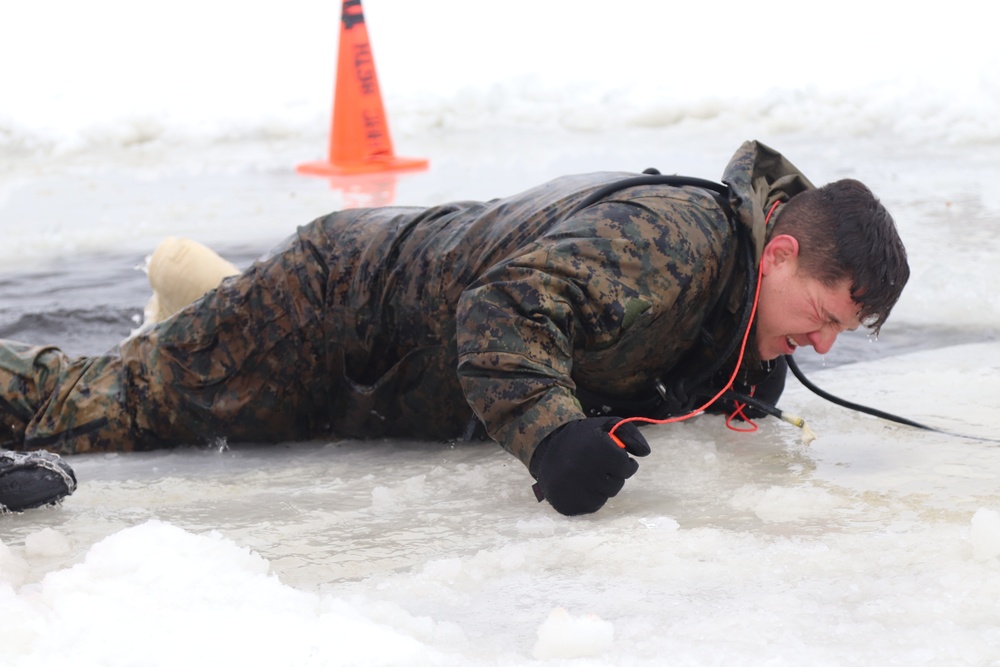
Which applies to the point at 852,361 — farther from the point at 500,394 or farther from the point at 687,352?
the point at 500,394

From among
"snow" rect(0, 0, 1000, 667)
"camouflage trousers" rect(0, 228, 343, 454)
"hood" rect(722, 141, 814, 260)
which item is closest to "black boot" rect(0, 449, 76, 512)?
"snow" rect(0, 0, 1000, 667)

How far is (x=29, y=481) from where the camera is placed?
89.0 inches

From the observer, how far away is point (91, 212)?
6215mm

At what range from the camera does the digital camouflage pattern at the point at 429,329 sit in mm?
2205

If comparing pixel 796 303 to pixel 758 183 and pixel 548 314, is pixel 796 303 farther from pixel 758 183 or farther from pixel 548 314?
pixel 548 314

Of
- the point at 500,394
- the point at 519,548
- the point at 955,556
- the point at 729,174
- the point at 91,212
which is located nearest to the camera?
the point at 955,556

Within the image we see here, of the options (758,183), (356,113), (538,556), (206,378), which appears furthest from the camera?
(356,113)

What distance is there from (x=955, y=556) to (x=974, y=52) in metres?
9.49

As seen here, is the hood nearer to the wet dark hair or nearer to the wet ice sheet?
the wet dark hair

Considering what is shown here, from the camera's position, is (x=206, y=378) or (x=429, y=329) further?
(x=206, y=378)

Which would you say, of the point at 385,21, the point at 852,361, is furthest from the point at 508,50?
the point at 852,361

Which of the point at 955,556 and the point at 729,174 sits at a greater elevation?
the point at 729,174

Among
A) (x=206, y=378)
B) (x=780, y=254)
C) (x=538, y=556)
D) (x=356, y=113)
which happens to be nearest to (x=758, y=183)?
(x=780, y=254)

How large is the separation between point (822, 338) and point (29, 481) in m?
1.63
